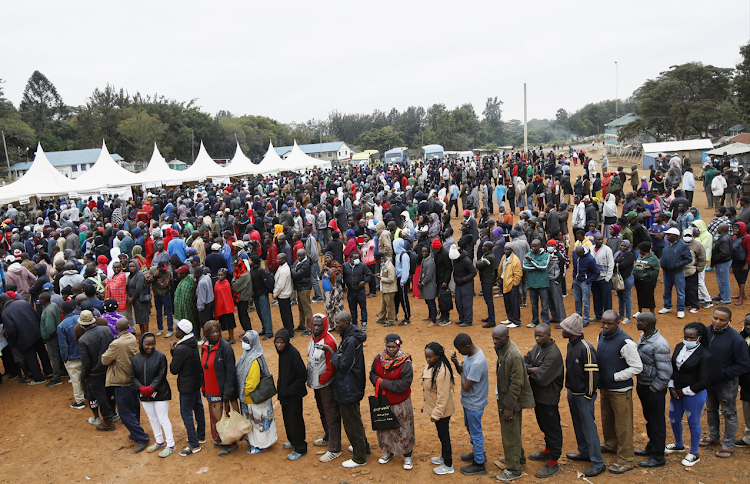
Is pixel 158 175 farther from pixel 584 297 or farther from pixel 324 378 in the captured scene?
pixel 324 378

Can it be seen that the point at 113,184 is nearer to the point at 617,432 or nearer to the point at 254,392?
the point at 254,392

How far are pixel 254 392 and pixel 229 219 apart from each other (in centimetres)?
966

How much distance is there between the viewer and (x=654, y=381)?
4777 millimetres

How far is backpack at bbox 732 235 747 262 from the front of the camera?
857cm

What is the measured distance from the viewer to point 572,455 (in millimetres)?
5078

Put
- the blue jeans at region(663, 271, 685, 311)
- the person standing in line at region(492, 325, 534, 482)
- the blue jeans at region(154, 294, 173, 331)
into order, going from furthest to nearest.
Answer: the blue jeans at region(154, 294, 173, 331) < the blue jeans at region(663, 271, 685, 311) < the person standing in line at region(492, 325, 534, 482)

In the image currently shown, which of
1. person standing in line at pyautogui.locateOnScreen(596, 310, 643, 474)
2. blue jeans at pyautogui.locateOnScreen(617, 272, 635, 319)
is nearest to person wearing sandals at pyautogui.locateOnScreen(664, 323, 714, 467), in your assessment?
person standing in line at pyautogui.locateOnScreen(596, 310, 643, 474)

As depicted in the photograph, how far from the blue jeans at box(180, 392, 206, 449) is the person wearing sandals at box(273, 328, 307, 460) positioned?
3.64 ft

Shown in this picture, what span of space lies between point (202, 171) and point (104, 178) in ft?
20.3

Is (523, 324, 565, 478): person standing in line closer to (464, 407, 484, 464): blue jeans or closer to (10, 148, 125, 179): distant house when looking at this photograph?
(464, 407, 484, 464): blue jeans

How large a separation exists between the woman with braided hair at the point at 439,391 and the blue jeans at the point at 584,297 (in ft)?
15.7

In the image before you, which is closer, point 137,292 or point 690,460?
point 690,460

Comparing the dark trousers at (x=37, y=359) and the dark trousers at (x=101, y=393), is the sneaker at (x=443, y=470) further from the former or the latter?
the dark trousers at (x=37, y=359)

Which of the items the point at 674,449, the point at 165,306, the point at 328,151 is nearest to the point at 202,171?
the point at 165,306
